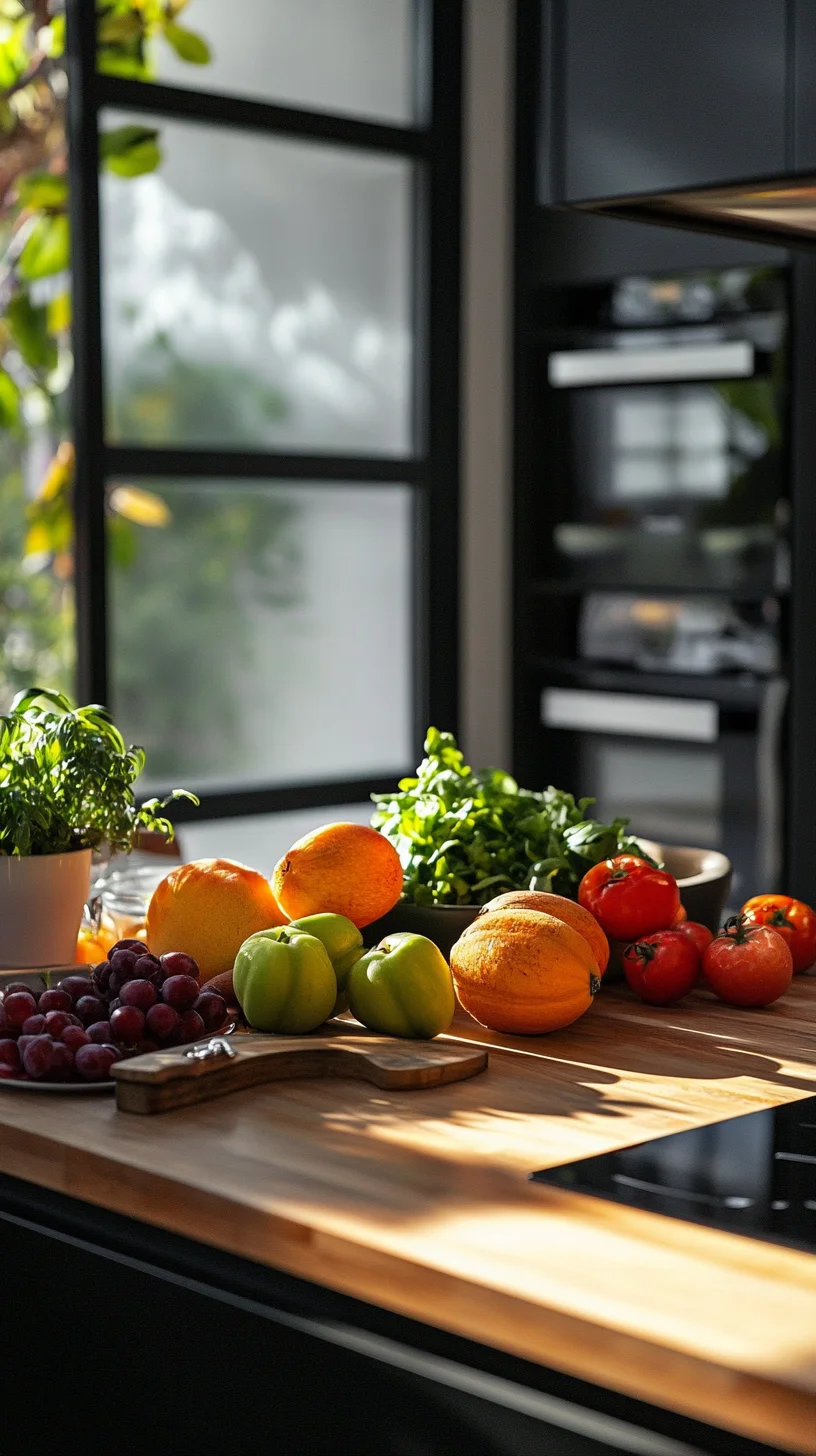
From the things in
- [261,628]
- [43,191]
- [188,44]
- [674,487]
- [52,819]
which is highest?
[188,44]

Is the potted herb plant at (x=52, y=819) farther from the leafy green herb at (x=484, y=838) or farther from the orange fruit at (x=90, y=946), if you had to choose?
the leafy green herb at (x=484, y=838)

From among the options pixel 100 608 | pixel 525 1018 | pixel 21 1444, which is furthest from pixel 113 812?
pixel 100 608

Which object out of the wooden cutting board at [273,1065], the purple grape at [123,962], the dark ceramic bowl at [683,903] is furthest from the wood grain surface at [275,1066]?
the dark ceramic bowl at [683,903]

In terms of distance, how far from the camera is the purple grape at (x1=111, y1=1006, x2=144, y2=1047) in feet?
4.35

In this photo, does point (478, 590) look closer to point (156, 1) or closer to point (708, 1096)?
point (156, 1)

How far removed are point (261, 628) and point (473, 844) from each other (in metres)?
2.33

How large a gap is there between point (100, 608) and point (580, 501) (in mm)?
1115

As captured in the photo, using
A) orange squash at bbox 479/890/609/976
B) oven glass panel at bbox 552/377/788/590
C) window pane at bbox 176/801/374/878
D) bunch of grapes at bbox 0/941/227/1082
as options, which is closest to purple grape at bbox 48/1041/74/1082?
bunch of grapes at bbox 0/941/227/1082

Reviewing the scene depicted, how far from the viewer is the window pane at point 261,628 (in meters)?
3.72

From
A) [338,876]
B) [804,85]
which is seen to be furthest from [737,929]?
[804,85]

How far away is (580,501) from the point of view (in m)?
3.98

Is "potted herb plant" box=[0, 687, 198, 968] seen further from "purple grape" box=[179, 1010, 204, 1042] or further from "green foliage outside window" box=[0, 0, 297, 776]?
"green foliage outside window" box=[0, 0, 297, 776]

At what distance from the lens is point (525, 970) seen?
4.56ft

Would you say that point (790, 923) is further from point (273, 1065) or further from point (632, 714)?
point (632, 714)
